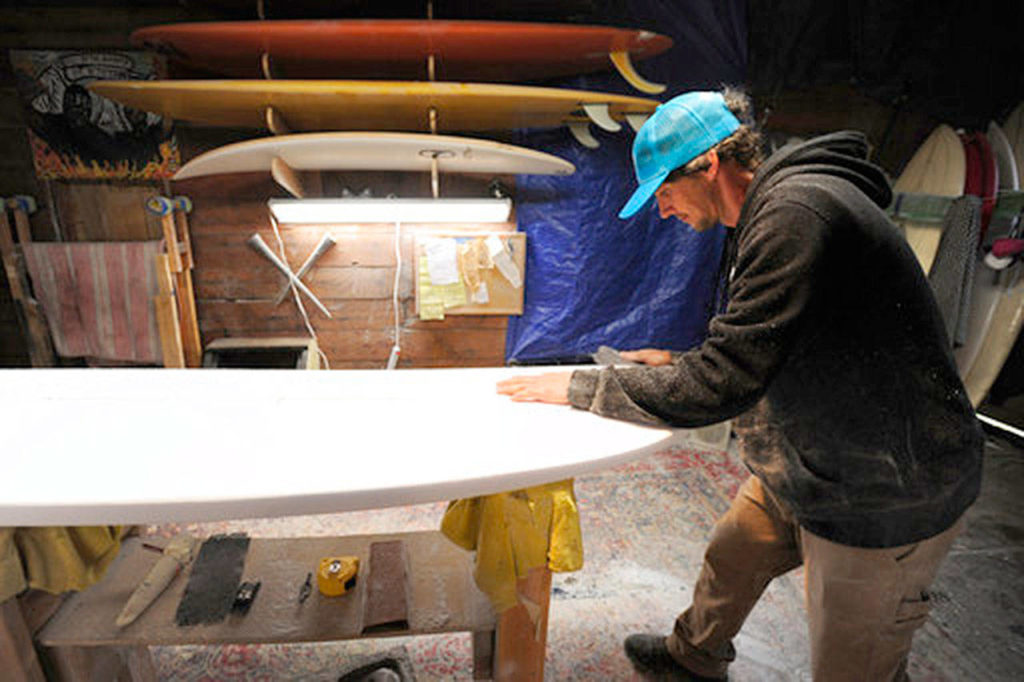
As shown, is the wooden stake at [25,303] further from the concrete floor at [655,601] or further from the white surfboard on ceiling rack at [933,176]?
the white surfboard on ceiling rack at [933,176]

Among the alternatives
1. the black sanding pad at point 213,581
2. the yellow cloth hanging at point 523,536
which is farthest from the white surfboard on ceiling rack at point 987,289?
the black sanding pad at point 213,581

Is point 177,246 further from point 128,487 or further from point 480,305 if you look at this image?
point 128,487

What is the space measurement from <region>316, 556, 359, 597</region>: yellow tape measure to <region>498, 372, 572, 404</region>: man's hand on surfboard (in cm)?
62

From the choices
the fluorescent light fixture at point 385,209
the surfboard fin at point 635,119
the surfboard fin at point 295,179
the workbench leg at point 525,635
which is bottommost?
the workbench leg at point 525,635

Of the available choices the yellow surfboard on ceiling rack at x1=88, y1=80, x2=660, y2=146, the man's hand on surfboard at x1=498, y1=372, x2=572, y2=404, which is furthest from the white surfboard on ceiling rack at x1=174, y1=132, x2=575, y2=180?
the man's hand on surfboard at x1=498, y1=372, x2=572, y2=404

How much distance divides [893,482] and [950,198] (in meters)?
2.59

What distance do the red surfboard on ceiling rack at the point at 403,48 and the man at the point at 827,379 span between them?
4.63ft

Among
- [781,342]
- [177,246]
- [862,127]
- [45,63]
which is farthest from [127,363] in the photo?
[862,127]

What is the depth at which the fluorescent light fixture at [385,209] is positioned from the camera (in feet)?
7.29

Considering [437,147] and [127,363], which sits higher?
[437,147]

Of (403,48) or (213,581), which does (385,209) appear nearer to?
(403,48)

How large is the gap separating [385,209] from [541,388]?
1.48 metres

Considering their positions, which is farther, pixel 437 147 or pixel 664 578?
pixel 437 147

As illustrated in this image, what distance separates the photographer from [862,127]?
2.88 meters
